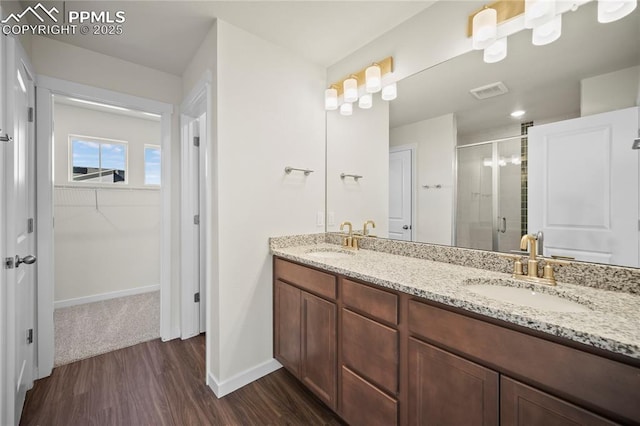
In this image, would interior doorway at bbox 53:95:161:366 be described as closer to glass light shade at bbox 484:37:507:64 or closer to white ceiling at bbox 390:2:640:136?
white ceiling at bbox 390:2:640:136

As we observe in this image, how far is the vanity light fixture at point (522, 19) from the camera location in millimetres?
1088

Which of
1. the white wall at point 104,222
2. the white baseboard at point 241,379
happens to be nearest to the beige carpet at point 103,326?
the white wall at point 104,222

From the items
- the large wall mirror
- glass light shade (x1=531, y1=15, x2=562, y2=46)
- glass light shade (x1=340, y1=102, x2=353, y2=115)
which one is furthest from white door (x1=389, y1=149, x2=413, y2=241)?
glass light shade (x1=531, y1=15, x2=562, y2=46)

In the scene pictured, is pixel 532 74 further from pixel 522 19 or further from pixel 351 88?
pixel 351 88

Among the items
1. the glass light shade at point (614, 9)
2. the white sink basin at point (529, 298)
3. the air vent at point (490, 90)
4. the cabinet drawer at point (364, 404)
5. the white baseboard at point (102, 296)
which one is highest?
the glass light shade at point (614, 9)

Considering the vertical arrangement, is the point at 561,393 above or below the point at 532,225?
below

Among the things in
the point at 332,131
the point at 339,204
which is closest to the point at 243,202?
the point at 339,204

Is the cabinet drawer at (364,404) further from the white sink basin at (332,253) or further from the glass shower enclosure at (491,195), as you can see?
the glass shower enclosure at (491,195)

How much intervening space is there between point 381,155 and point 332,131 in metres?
0.55

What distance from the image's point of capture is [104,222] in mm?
3438

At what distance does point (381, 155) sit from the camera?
2025 mm

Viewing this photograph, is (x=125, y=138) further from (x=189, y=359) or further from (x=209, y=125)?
(x=189, y=359)

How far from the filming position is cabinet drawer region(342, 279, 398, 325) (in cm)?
119

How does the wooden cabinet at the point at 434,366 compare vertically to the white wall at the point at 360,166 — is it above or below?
below
